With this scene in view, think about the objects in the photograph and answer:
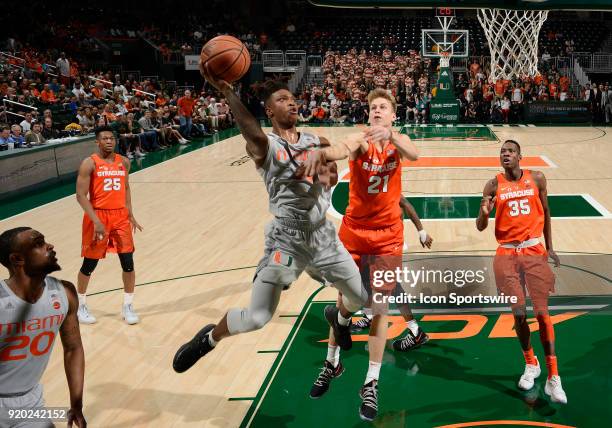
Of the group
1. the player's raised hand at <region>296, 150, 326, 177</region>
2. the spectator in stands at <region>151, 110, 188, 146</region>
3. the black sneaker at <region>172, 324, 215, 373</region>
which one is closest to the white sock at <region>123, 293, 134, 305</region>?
the black sneaker at <region>172, 324, 215, 373</region>

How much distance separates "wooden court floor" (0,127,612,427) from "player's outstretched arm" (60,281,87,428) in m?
1.22

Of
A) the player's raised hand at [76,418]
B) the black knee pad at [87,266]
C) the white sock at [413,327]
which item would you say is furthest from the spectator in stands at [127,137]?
the player's raised hand at [76,418]

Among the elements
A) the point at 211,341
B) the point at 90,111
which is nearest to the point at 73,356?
the point at 211,341

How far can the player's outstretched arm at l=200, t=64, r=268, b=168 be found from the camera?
10.3 ft

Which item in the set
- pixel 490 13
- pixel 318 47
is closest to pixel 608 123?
pixel 490 13

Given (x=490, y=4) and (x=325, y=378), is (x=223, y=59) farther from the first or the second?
(x=490, y=4)

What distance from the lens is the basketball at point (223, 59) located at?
3322 mm

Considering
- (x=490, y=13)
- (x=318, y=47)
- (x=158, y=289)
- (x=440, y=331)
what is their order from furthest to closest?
(x=318, y=47), (x=490, y=13), (x=158, y=289), (x=440, y=331)

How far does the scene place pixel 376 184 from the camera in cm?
417

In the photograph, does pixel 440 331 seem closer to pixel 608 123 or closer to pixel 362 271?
pixel 362 271

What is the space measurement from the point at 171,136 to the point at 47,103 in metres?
3.42

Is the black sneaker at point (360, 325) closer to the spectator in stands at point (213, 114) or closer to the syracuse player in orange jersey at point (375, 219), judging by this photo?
the syracuse player in orange jersey at point (375, 219)

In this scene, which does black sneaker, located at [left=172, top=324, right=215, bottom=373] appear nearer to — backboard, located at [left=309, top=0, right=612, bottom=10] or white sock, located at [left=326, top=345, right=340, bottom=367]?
white sock, located at [left=326, top=345, right=340, bottom=367]

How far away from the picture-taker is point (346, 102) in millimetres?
25094
